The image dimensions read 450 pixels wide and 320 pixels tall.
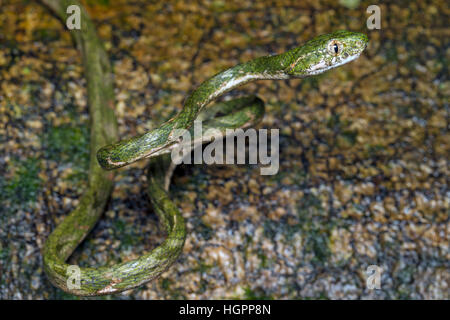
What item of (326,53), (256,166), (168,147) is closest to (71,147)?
(168,147)

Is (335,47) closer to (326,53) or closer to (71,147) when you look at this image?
(326,53)

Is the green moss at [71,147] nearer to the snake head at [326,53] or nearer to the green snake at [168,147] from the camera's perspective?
the green snake at [168,147]

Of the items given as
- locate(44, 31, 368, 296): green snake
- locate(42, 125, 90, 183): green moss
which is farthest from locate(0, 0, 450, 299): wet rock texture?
locate(44, 31, 368, 296): green snake

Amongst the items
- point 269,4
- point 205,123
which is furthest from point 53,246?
point 269,4

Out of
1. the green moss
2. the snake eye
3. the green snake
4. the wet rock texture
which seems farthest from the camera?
the green moss

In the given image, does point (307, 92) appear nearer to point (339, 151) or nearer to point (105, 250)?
point (339, 151)

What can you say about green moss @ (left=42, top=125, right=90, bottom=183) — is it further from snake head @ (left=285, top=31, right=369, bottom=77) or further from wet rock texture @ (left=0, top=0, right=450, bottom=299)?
snake head @ (left=285, top=31, right=369, bottom=77)

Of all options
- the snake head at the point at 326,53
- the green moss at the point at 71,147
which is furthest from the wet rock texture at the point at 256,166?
the snake head at the point at 326,53
